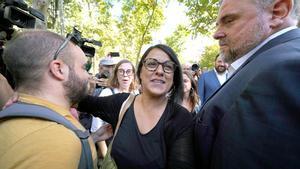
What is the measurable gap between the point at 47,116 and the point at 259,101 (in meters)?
0.98

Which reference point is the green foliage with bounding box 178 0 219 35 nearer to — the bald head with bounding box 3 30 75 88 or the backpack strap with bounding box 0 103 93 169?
the bald head with bounding box 3 30 75 88

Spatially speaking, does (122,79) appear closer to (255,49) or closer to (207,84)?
(207,84)

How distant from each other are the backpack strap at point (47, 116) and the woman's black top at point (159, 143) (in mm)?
566

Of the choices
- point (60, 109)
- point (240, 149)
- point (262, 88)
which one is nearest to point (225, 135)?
point (240, 149)

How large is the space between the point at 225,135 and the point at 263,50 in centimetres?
52

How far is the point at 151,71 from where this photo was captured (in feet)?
7.69

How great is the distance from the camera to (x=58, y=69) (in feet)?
5.58

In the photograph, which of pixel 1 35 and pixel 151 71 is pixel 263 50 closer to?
pixel 151 71

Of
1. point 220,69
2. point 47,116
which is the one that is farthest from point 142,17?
point 47,116

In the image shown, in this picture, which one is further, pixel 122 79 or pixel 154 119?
pixel 122 79

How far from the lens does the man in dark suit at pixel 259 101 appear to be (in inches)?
41.1

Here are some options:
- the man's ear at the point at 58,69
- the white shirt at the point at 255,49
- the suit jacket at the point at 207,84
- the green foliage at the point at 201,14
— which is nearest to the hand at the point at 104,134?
the man's ear at the point at 58,69

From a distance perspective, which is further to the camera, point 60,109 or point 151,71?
point 151,71

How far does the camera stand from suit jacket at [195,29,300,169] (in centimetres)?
104
